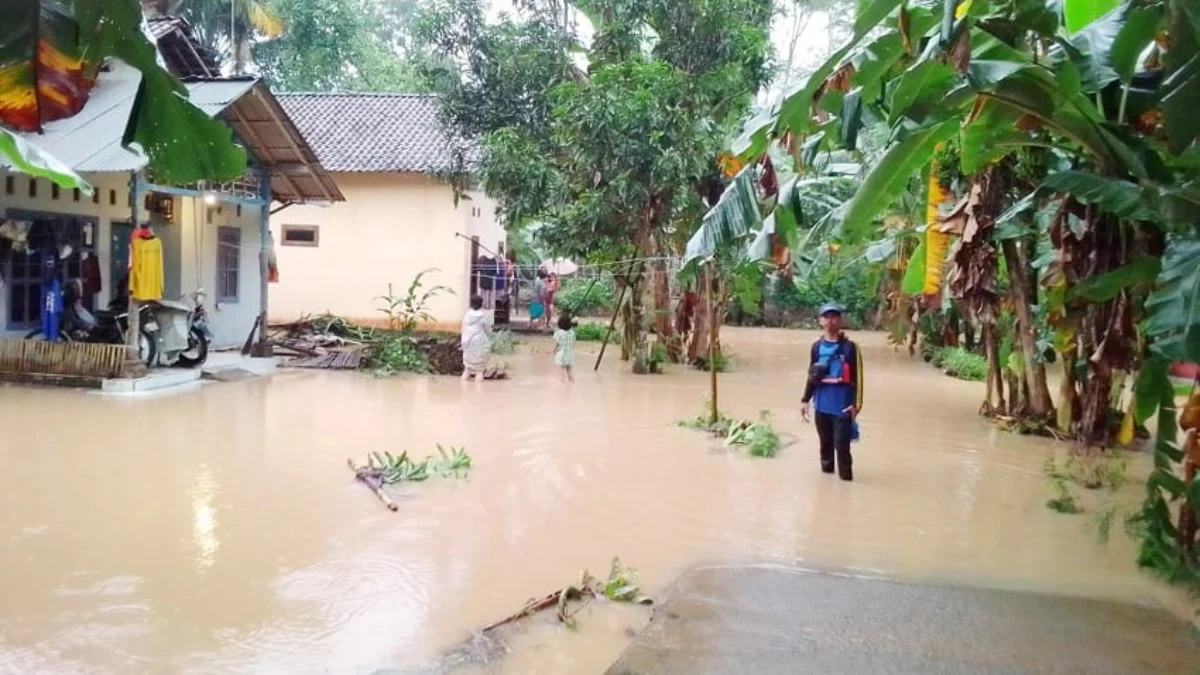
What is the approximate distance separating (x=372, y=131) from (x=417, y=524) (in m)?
16.1

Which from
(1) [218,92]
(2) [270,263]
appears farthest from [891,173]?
(2) [270,263]

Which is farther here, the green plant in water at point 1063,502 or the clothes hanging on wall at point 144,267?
the clothes hanging on wall at point 144,267

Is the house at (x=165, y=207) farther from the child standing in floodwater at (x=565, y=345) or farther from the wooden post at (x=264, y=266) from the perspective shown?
the child standing in floodwater at (x=565, y=345)

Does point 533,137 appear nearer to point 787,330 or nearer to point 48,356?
point 48,356

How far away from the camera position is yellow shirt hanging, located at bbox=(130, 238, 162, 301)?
1192cm

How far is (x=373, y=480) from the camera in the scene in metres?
7.67

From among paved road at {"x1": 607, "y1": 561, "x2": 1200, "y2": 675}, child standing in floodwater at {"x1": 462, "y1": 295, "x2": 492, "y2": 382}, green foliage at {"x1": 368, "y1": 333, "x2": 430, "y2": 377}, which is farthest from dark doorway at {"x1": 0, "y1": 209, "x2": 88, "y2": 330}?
paved road at {"x1": 607, "y1": 561, "x2": 1200, "y2": 675}

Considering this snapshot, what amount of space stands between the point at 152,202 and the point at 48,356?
3.37m

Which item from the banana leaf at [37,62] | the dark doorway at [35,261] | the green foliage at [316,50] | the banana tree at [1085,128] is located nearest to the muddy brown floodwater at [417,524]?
the banana tree at [1085,128]

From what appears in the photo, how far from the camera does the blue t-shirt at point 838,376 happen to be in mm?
7961

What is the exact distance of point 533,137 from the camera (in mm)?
16391

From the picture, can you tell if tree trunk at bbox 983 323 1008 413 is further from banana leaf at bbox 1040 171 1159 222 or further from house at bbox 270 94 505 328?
house at bbox 270 94 505 328

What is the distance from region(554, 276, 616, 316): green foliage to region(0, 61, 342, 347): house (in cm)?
1210

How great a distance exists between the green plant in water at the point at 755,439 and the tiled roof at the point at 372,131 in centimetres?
1024
